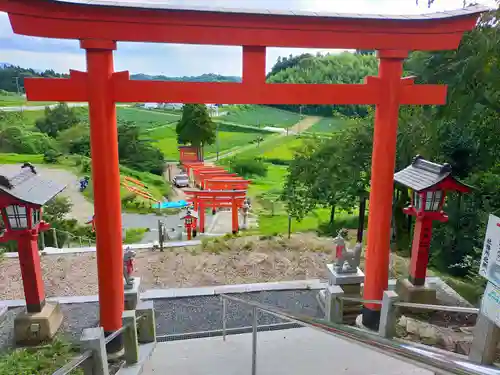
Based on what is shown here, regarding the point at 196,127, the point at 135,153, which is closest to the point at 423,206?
the point at 196,127

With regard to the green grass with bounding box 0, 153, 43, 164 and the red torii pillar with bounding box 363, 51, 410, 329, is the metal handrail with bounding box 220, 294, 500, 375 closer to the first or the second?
the red torii pillar with bounding box 363, 51, 410, 329

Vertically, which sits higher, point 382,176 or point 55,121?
point 382,176

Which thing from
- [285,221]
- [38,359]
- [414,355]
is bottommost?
[285,221]

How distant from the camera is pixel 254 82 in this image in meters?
4.36

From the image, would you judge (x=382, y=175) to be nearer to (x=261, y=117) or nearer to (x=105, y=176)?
(x=105, y=176)

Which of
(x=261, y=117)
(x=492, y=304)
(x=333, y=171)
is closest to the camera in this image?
(x=492, y=304)

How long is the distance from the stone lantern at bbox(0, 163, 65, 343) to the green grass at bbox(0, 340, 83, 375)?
0.25m

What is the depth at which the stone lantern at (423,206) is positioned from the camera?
544 centimetres

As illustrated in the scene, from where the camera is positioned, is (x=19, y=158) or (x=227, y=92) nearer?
(x=227, y=92)

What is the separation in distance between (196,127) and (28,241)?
71.6ft

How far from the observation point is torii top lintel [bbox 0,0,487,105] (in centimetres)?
390

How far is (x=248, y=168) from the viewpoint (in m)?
28.1

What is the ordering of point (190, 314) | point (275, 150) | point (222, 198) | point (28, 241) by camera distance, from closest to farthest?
point (28, 241) → point (190, 314) → point (222, 198) → point (275, 150)

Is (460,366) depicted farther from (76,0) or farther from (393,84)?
(76,0)
